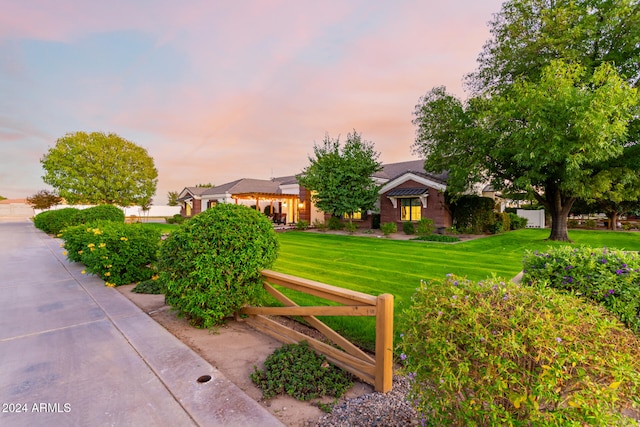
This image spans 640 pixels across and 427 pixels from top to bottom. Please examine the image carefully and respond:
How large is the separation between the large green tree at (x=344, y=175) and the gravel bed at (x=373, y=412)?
15087 millimetres

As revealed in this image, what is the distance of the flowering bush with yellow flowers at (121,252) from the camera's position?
20.2 feet

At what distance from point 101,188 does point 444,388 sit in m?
31.1

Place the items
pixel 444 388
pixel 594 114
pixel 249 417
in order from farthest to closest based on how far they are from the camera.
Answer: pixel 594 114 < pixel 249 417 < pixel 444 388

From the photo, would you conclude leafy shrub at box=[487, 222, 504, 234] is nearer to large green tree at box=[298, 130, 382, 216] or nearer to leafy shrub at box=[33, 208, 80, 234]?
large green tree at box=[298, 130, 382, 216]

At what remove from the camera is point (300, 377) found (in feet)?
9.00

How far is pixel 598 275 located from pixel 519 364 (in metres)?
2.44

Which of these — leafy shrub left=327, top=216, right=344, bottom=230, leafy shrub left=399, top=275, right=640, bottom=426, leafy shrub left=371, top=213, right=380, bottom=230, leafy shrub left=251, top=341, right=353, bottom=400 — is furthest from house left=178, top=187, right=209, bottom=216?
leafy shrub left=399, top=275, right=640, bottom=426

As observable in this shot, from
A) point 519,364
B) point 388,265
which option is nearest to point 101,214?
point 388,265

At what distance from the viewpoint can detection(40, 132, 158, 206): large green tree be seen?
23.8 meters

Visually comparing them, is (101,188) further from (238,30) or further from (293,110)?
(238,30)

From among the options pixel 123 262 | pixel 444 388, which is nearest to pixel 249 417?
pixel 444 388

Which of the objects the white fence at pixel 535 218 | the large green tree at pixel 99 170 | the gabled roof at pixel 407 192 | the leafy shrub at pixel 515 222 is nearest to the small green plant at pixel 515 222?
the leafy shrub at pixel 515 222

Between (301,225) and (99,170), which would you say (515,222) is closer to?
(301,225)

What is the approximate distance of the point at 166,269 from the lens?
158 inches
